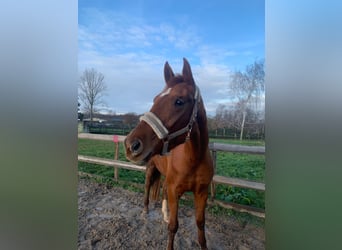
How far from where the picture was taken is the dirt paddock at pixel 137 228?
1139 millimetres

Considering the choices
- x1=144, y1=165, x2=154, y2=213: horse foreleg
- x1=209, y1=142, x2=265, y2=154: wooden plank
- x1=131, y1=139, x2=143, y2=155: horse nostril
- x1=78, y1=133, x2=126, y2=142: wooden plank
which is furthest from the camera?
x1=144, y1=165, x2=154, y2=213: horse foreleg

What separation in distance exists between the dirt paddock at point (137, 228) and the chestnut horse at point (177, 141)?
0.06 meters

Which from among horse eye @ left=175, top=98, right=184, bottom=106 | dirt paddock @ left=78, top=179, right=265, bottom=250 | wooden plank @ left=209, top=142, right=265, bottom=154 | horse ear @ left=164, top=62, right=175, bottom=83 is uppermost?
horse ear @ left=164, top=62, right=175, bottom=83

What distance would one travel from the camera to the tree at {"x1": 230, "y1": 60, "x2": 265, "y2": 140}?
95cm

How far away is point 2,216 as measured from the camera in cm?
84

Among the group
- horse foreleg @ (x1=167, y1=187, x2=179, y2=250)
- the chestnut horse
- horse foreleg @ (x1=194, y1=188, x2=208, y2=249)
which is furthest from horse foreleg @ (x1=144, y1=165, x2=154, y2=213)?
horse foreleg @ (x1=194, y1=188, x2=208, y2=249)

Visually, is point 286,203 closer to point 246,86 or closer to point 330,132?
point 330,132

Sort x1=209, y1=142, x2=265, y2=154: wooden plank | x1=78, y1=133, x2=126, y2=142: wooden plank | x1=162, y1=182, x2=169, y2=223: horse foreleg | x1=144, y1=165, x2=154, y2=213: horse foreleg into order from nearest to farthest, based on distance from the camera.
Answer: x1=209, y1=142, x2=265, y2=154: wooden plank, x1=78, y1=133, x2=126, y2=142: wooden plank, x1=162, y1=182, x2=169, y2=223: horse foreleg, x1=144, y1=165, x2=154, y2=213: horse foreleg

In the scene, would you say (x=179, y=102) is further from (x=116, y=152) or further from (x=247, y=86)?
(x=116, y=152)

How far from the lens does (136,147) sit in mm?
881

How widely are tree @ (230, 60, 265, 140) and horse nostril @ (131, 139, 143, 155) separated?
0.47 meters

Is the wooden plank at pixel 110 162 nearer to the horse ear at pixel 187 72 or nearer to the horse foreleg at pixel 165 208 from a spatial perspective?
the horse foreleg at pixel 165 208

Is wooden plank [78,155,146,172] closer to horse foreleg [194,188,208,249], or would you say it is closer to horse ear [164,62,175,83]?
horse foreleg [194,188,208,249]

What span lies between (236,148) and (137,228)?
681 mm
